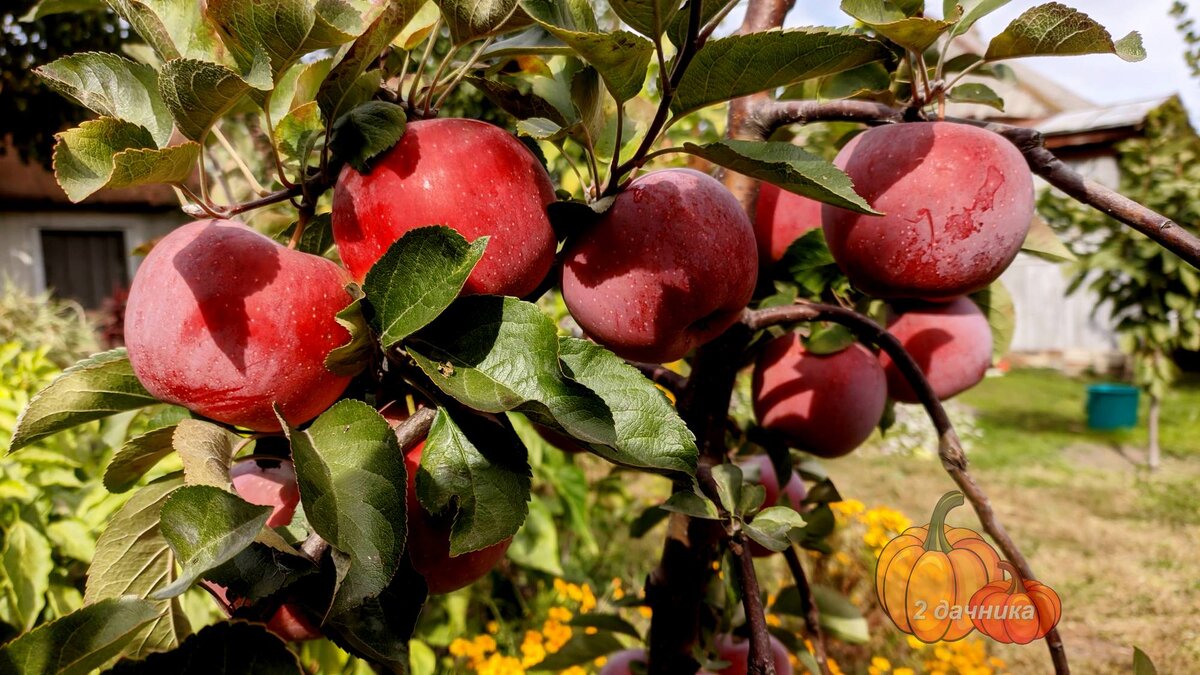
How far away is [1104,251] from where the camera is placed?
4730 millimetres

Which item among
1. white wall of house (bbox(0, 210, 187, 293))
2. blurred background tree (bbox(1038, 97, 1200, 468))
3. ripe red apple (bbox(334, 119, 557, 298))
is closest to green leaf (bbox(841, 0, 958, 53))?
ripe red apple (bbox(334, 119, 557, 298))

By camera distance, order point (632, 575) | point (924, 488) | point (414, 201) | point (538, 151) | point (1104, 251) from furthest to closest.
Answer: point (1104, 251) → point (924, 488) → point (632, 575) → point (538, 151) → point (414, 201)

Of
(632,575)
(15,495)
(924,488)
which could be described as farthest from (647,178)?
(924,488)

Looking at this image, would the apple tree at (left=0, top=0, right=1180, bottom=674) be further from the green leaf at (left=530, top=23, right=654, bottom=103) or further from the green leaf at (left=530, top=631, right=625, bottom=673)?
the green leaf at (left=530, top=631, right=625, bottom=673)

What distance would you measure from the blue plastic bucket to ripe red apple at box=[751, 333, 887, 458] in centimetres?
573

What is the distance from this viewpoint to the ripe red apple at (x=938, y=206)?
0.54 meters

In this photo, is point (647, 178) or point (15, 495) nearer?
point (647, 178)

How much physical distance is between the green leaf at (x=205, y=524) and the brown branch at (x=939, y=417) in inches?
15.7

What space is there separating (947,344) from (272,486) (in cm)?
Result: 68

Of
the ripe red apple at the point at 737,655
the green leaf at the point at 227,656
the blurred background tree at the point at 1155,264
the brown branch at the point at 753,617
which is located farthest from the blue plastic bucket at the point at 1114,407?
the green leaf at the point at 227,656

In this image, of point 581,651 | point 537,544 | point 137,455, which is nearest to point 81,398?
point 137,455

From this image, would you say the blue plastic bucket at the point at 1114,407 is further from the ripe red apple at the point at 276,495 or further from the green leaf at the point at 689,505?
the ripe red apple at the point at 276,495

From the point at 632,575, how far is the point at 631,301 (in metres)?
2.10

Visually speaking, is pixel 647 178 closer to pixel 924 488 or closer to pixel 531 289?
pixel 531 289
